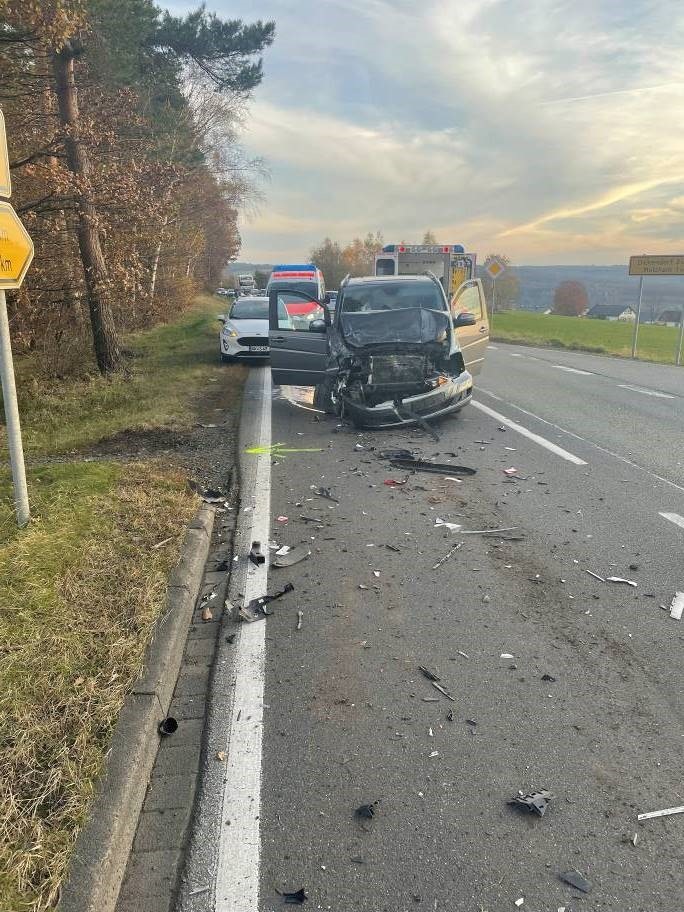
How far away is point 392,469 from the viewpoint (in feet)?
23.6

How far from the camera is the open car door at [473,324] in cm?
1064

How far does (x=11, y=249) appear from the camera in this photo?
14.8 ft

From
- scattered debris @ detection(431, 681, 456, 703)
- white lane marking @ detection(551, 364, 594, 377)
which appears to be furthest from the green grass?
white lane marking @ detection(551, 364, 594, 377)

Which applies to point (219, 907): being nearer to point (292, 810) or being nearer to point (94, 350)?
point (292, 810)

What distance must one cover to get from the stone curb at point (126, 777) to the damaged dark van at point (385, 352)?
5.50 m

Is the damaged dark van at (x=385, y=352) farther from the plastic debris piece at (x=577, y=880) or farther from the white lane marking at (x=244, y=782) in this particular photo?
the plastic debris piece at (x=577, y=880)

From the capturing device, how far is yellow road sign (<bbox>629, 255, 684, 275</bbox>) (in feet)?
75.1

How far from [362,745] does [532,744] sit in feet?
2.41

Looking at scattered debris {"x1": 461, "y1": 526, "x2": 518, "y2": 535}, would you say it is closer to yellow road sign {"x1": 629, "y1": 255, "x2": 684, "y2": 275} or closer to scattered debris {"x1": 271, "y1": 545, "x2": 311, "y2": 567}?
scattered debris {"x1": 271, "y1": 545, "x2": 311, "y2": 567}

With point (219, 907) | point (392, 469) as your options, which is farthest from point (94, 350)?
point (219, 907)

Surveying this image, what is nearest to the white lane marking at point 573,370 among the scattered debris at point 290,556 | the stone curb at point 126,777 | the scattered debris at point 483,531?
the scattered debris at point 483,531

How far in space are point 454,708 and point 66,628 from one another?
2.03 m

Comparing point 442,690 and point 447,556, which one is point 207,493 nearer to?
point 447,556

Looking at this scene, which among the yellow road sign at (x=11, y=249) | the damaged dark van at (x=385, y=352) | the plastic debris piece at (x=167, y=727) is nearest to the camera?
the plastic debris piece at (x=167, y=727)
